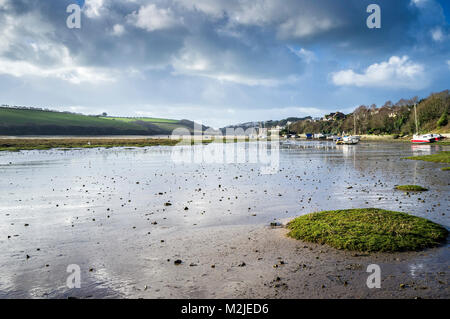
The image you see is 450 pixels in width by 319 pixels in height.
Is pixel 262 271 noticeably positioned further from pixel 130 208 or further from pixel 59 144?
pixel 59 144

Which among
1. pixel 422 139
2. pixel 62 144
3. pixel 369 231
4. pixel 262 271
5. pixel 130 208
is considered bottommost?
pixel 262 271

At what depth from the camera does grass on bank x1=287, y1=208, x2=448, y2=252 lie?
1166 cm

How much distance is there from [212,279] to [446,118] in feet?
480

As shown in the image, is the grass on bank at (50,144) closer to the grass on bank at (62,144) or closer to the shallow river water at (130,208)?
the grass on bank at (62,144)

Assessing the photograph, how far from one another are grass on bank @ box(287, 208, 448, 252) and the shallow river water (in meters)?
1.98

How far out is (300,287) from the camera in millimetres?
8867

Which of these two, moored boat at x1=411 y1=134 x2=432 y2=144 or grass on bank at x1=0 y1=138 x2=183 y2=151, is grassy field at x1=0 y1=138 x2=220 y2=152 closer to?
grass on bank at x1=0 y1=138 x2=183 y2=151

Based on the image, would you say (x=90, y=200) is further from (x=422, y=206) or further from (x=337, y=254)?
(x=422, y=206)

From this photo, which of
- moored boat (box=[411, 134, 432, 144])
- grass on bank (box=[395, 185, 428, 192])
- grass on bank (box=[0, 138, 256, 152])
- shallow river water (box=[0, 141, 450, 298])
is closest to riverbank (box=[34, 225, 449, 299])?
shallow river water (box=[0, 141, 450, 298])

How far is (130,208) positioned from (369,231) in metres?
13.3

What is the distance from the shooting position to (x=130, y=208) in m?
19.2

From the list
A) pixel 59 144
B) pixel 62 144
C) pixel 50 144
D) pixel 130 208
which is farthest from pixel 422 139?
pixel 50 144

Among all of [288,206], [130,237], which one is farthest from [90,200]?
[288,206]

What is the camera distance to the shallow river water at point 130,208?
34.4 ft
